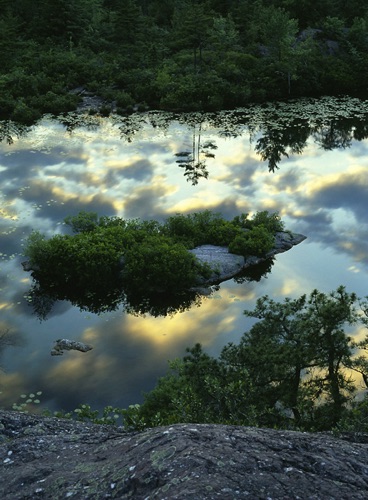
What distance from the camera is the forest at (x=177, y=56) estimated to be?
185 ft

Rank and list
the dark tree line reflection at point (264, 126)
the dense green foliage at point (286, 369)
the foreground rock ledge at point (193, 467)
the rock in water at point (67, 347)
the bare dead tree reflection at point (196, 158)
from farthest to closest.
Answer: the dark tree line reflection at point (264, 126) < the bare dead tree reflection at point (196, 158) < the rock in water at point (67, 347) < the dense green foliage at point (286, 369) < the foreground rock ledge at point (193, 467)

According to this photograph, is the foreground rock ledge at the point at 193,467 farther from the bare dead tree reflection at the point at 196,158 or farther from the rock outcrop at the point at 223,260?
the bare dead tree reflection at the point at 196,158

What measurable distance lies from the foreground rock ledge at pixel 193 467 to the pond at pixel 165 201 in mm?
13285

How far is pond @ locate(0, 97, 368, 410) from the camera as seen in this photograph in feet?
76.6

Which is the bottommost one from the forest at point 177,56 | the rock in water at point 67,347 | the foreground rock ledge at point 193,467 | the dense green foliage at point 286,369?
the foreground rock ledge at point 193,467

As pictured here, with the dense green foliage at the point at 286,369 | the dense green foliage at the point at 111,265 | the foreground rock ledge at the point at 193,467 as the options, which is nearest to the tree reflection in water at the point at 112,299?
the dense green foliage at the point at 111,265

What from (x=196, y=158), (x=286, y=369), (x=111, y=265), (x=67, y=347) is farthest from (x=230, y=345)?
(x=196, y=158)

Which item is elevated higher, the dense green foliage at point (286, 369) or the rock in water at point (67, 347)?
the rock in water at point (67, 347)

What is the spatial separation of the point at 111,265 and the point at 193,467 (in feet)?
69.1

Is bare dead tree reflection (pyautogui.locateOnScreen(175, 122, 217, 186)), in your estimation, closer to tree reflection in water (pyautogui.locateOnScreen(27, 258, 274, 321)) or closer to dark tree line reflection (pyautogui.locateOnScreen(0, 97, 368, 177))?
dark tree line reflection (pyautogui.locateOnScreen(0, 97, 368, 177))

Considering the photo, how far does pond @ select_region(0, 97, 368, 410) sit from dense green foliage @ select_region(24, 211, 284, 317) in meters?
0.94

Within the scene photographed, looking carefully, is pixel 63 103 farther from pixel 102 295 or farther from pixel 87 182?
pixel 102 295

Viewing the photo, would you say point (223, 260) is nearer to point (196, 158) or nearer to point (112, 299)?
point (112, 299)

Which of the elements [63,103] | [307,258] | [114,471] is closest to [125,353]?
[307,258]
